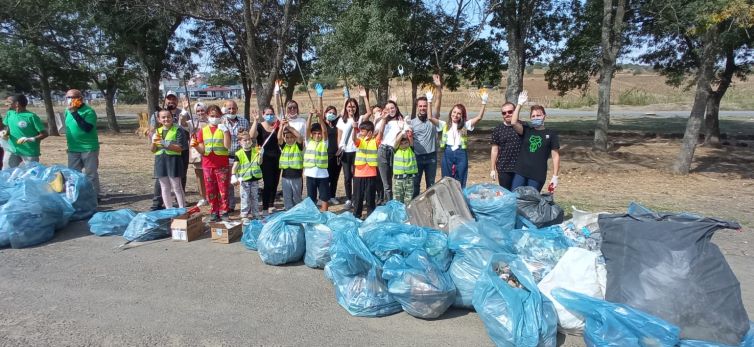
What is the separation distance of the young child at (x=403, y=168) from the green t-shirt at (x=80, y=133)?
405cm

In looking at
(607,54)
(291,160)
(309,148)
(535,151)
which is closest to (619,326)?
(535,151)

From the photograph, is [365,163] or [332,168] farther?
[332,168]

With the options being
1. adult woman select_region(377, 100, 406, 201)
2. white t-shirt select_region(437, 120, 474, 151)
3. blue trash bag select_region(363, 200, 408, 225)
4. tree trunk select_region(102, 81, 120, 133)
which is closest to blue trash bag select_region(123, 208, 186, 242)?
blue trash bag select_region(363, 200, 408, 225)

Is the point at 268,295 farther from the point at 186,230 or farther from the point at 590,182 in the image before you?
the point at 590,182

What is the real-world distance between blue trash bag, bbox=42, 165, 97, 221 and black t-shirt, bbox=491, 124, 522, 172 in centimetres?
512

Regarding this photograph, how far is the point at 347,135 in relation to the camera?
6.22 metres

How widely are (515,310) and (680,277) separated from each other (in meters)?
1.02

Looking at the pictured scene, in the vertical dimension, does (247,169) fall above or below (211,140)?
below

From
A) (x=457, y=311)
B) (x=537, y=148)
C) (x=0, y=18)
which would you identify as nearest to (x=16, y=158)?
(x=457, y=311)

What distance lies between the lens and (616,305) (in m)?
2.92

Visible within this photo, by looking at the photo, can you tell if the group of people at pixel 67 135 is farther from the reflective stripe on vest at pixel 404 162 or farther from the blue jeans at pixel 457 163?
the blue jeans at pixel 457 163

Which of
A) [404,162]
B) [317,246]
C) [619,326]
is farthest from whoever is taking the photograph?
[404,162]

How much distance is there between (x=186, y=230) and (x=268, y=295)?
1.79 m

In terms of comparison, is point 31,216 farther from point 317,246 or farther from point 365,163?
point 365,163
